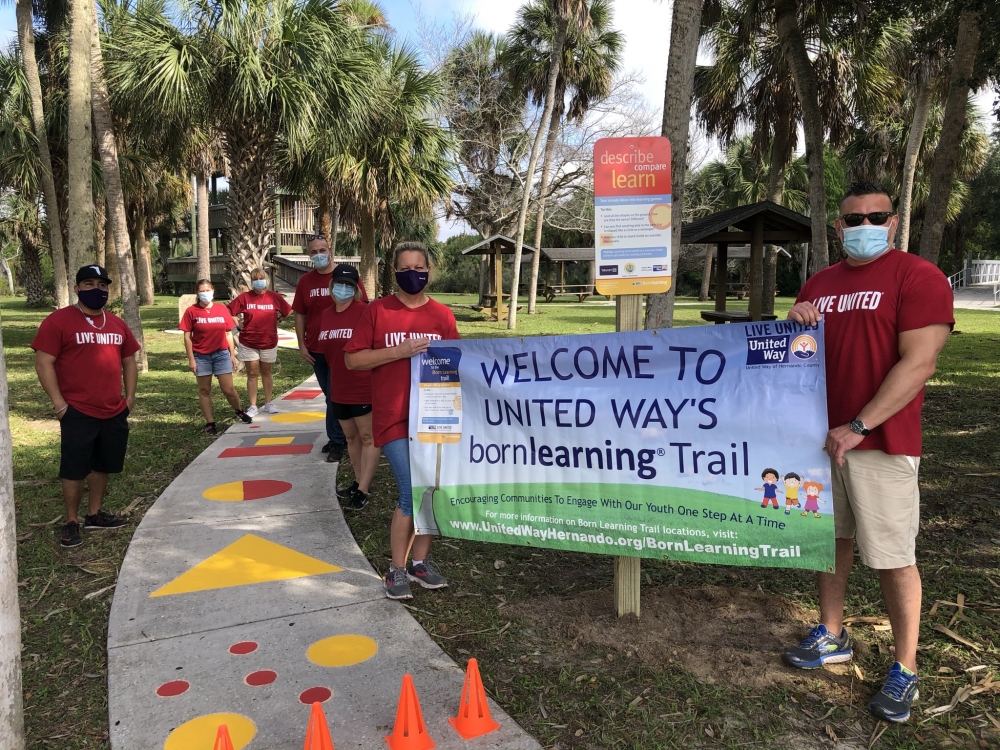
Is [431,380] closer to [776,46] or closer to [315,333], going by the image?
[315,333]

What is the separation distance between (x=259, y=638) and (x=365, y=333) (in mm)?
1573

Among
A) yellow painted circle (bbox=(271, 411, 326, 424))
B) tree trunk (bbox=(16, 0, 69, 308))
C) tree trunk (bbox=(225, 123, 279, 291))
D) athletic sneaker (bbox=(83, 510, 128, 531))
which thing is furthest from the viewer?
tree trunk (bbox=(16, 0, 69, 308))

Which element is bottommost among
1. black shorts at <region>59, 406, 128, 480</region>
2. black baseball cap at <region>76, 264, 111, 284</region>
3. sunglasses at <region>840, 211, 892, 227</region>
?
black shorts at <region>59, 406, 128, 480</region>

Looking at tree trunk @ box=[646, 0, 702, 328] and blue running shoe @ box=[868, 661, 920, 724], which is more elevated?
tree trunk @ box=[646, 0, 702, 328]

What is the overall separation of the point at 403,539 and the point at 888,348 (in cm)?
247

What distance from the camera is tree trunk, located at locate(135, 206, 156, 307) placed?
27.0 metres

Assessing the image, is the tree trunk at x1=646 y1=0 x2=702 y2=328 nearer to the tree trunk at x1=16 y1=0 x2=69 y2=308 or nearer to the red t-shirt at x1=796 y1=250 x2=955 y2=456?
the red t-shirt at x1=796 y1=250 x2=955 y2=456

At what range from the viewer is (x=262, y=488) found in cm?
591

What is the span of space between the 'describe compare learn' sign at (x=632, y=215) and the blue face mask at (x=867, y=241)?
763 millimetres

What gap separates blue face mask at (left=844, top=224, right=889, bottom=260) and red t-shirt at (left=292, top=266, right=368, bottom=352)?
4.98 meters

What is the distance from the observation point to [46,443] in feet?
24.9

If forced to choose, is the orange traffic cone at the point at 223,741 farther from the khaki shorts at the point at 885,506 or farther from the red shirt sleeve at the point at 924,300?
the red shirt sleeve at the point at 924,300

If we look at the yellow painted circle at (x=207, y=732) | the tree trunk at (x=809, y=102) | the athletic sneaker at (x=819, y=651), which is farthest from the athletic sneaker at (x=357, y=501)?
the tree trunk at (x=809, y=102)

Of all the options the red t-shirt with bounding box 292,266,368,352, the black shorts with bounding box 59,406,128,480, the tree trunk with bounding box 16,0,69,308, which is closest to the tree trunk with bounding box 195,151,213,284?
the tree trunk with bounding box 16,0,69,308
